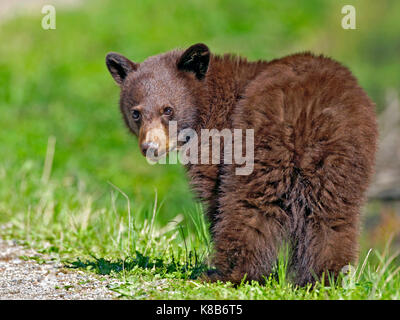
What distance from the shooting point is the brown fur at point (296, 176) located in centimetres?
436

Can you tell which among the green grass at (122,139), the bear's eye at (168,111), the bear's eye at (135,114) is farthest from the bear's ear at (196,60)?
the green grass at (122,139)

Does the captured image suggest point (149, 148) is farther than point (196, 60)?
No

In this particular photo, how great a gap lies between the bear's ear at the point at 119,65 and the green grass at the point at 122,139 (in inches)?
37.7

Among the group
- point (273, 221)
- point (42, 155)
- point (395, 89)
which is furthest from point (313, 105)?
point (395, 89)

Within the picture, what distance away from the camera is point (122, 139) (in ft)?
35.0

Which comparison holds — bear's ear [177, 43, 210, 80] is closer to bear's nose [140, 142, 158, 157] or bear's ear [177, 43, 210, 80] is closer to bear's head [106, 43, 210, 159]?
bear's head [106, 43, 210, 159]

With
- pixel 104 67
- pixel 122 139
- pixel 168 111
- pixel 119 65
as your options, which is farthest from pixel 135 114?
pixel 104 67

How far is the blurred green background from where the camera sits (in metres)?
8.78

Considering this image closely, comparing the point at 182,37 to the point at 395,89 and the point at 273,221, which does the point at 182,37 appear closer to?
the point at 395,89

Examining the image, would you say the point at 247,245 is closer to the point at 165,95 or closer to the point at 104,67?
the point at 165,95

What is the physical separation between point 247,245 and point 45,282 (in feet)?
4.75

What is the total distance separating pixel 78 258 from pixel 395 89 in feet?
28.6

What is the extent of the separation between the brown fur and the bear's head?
34 cm

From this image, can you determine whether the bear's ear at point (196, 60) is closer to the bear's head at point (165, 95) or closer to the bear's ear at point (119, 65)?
the bear's head at point (165, 95)
